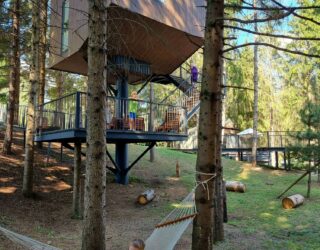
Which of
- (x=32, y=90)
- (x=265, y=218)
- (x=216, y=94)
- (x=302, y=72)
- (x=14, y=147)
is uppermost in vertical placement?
(x=302, y=72)

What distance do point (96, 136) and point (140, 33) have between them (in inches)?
327

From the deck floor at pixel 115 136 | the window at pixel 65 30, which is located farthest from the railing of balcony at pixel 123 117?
the window at pixel 65 30

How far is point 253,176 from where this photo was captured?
20406mm

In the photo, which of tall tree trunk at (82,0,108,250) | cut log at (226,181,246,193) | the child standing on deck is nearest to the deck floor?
the child standing on deck

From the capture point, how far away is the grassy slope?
8688 millimetres

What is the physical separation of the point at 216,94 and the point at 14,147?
546 inches

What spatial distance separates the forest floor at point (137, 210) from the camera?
8.62m

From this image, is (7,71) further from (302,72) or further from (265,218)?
(302,72)

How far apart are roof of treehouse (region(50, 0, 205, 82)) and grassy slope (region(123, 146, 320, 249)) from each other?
5.30m

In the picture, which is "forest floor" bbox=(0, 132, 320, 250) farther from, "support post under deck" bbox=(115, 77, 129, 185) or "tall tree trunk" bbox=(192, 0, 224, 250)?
"tall tree trunk" bbox=(192, 0, 224, 250)

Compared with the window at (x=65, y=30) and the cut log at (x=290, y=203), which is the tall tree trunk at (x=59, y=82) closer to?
the window at (x=65, y=30)

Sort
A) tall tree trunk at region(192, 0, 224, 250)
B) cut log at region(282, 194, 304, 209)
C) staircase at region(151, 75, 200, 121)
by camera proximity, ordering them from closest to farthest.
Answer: tall tree trunk at region(192, 0, 224, 250) < cut log at region(282, 194, 304, 209) < staircase at region(151, 75, 200, 121)

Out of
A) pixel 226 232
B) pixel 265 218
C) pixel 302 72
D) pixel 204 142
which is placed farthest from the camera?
pixel 302 72

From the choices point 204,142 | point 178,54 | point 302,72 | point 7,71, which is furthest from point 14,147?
point 302,72
